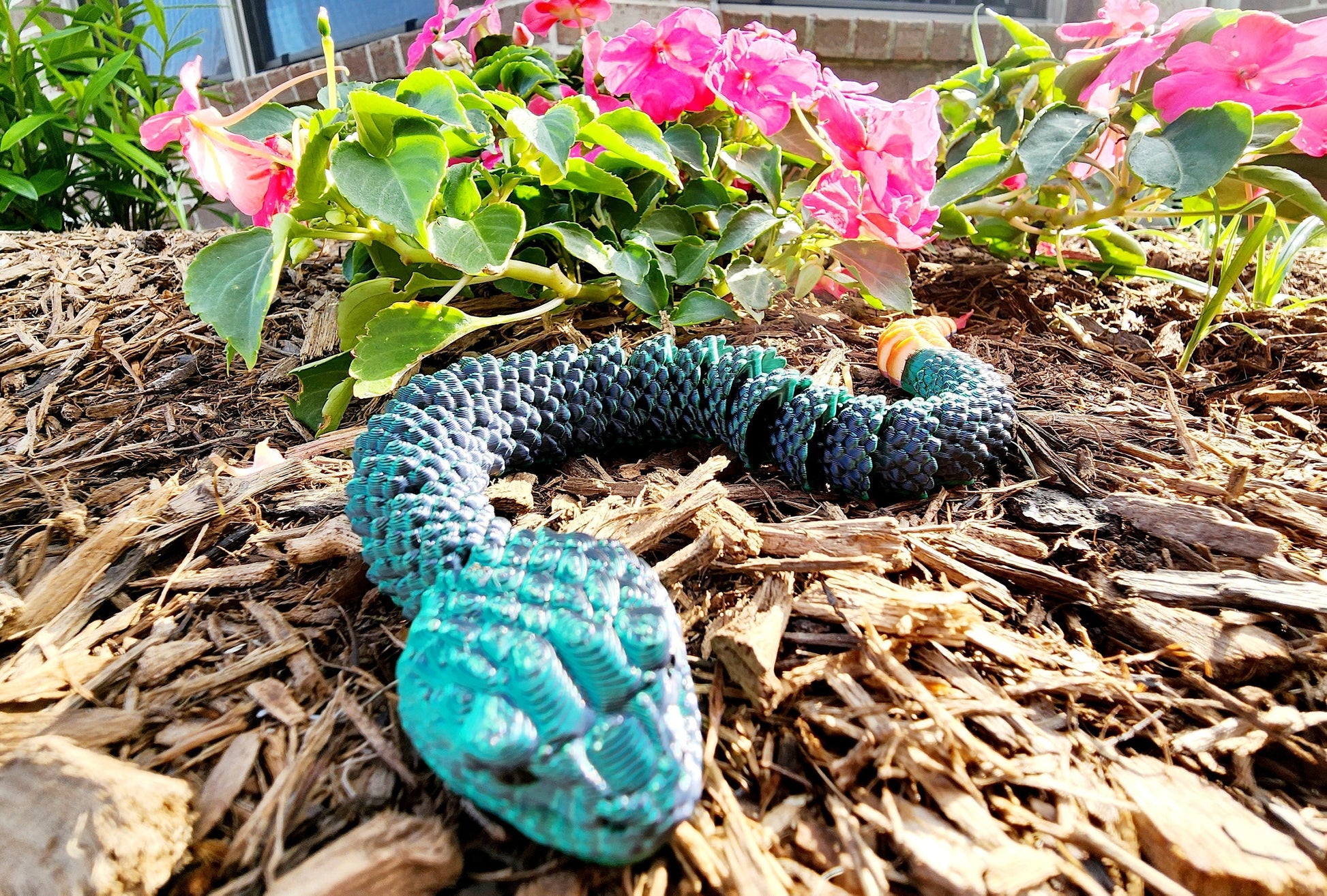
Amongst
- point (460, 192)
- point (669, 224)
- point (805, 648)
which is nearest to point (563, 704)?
point (805, 648)

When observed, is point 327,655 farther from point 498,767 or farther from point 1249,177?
point 1249,177

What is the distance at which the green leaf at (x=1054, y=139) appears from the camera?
4.10ft

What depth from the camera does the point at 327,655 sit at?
82 centimetres

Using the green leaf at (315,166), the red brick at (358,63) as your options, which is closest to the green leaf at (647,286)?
the green leaf at (315,166)

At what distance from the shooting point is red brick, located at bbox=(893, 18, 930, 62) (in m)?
3.07

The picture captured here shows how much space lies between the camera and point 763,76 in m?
1.35

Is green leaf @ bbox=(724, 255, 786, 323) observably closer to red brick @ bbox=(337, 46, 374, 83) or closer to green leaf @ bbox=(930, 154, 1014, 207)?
green leaf @ bbox=(930, 154, 1014, 207)

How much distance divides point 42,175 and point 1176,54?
294 centimetres

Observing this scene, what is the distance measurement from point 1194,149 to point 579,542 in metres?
1.16

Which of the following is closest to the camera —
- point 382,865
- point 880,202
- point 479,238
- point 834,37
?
point 382,865

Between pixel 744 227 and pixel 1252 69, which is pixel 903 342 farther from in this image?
pixel 1252 69

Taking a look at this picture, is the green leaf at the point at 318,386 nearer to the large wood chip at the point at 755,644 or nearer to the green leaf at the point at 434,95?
the green leaf at the point at 434,95

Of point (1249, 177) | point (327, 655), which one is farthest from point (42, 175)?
point (1249, 177)

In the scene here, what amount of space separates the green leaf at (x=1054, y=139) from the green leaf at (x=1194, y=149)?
8 cm
